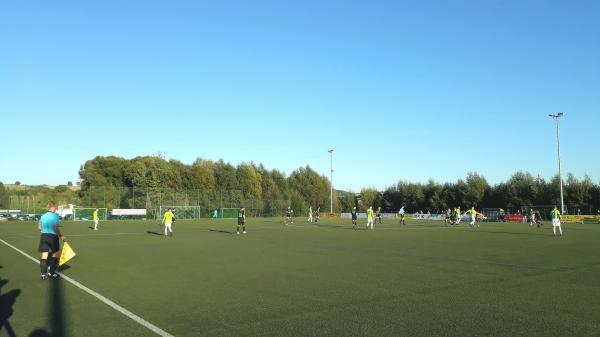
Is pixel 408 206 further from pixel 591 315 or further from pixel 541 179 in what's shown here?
pixel 591 315

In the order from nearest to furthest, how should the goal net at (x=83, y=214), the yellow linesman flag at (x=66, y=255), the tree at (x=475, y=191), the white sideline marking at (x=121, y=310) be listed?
1. the white sideline marking at (x=121, y=310)
2. the yellow linesman flag at (x=66, y=255)
3. the goal net at (x=83, y=214)
4. the tree at (x=475, y=191)

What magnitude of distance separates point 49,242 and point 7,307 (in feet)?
11.2

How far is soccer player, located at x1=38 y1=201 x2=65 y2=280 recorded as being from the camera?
37.1 ft

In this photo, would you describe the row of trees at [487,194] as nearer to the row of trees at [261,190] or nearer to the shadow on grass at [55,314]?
the row of trees at [261,190]

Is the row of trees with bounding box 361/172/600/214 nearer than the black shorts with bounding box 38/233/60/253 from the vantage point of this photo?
No

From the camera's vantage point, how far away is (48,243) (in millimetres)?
11398

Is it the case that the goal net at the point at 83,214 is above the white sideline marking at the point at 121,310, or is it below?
above

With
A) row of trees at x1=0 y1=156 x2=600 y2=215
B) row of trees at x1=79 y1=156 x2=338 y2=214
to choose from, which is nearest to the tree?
row of trees at x1=0 y1=156 x2=600 y2=215

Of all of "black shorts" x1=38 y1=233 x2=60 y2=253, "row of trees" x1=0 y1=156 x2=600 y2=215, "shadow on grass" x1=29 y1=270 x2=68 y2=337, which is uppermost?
"row of trees" x1=0 y1=156 x2=600 y2=215

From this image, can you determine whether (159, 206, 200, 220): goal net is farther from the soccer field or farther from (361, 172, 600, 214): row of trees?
the soccer field

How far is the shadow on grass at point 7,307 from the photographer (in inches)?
266

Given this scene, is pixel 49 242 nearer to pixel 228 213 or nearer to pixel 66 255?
pixel 66 255

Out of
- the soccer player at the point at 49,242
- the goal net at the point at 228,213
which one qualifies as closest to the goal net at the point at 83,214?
the goal net at the point at 228,213

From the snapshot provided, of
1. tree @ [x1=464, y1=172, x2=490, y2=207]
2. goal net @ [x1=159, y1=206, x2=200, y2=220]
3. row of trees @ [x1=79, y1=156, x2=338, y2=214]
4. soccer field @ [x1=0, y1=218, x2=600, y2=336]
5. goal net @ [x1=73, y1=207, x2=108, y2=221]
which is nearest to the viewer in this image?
soccer field @ [x1=0, y1=218, x2=600, y2=336]
